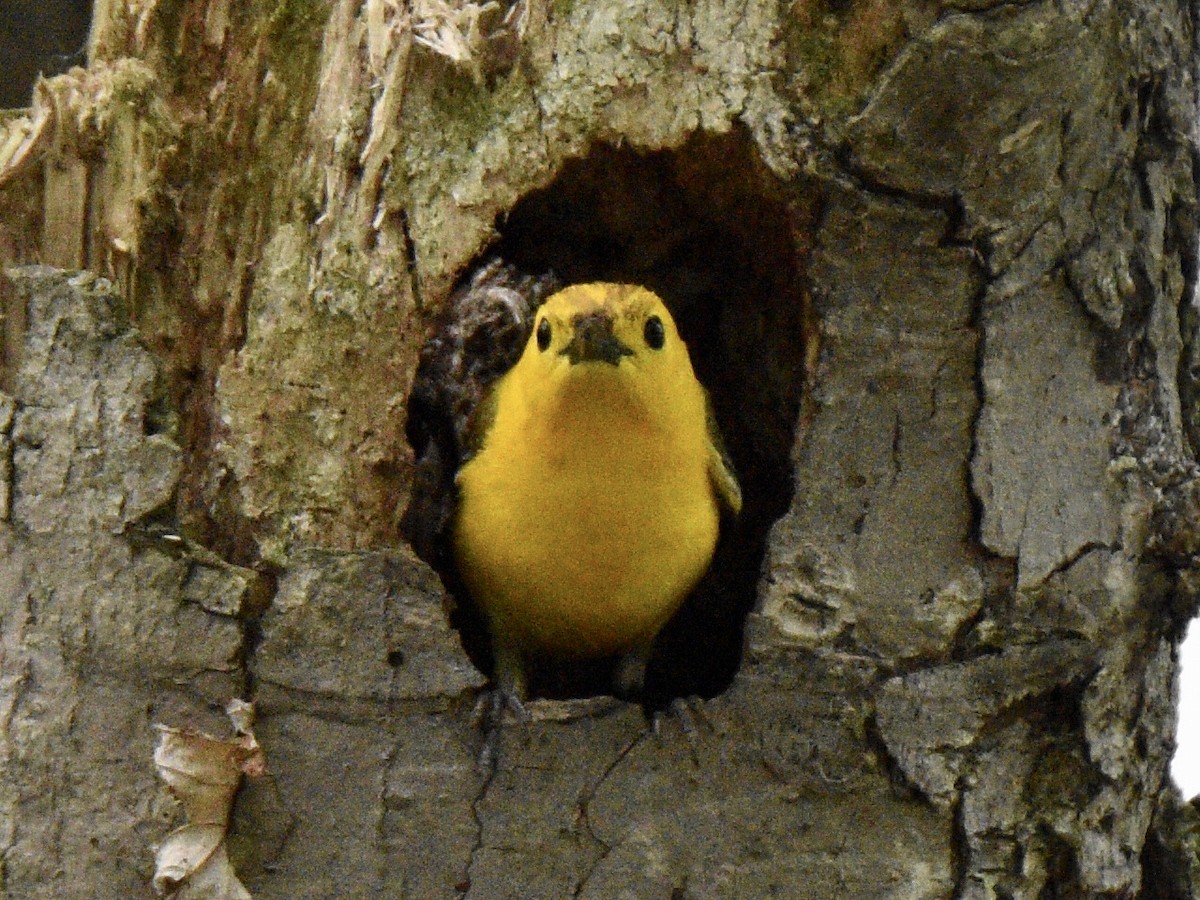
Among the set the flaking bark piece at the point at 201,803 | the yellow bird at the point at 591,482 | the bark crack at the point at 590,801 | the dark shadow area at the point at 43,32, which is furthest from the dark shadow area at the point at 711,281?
the dark shadow area at the point at 43,32

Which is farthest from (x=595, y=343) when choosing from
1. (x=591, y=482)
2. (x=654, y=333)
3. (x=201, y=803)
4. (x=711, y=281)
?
(x=201, y=803)

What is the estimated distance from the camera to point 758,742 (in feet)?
10.2

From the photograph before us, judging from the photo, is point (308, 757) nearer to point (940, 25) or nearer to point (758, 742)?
point (758, 742)

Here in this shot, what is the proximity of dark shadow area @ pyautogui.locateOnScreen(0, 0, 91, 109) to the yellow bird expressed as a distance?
7.34ft

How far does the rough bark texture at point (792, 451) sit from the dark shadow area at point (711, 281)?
0.04 m

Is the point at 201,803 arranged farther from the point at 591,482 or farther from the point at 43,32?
the point at 43,32

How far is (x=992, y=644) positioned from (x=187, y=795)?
1.75 metres

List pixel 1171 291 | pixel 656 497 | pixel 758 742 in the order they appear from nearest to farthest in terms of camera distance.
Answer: pixel 758 742, pixel 1171 291, pixel 656 497

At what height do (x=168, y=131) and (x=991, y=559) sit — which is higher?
(x=168, y=131)

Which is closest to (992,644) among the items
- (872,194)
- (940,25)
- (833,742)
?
(833,742)

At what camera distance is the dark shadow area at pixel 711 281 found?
3619 mm

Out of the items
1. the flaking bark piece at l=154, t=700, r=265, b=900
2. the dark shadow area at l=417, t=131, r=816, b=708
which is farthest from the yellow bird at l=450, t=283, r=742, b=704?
the flaking bark piece at l=154, t=700, r=265, b=900

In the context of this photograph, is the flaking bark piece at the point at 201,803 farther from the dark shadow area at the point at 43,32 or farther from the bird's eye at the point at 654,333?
the dark shadow area at the point at 43,32

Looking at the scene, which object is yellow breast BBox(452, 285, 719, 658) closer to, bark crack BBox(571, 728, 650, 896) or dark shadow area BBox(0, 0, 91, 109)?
bark crack BBox(571, 728, 650, 896)
